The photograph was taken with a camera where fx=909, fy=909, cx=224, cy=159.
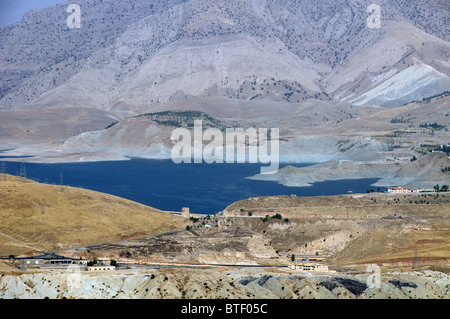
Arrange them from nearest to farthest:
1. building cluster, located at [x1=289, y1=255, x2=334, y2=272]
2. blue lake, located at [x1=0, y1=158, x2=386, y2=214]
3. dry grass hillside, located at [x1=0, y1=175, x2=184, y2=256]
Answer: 1. building cluster, located at [x1=289, y1=255, x2=334, y2=272]
2. dry grass hillside, located at [x1=0, y1=175, x2=184, y2=256]
3. blue lake, located at [x1=0, y1=158, x2=386, y2=214]

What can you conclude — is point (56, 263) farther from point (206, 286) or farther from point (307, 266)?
point (206, 286)

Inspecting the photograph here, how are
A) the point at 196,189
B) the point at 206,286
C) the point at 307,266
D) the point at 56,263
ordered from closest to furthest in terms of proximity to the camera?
the point at 206,286
the point at 56,263
the point at 307,266
the point at 196,189

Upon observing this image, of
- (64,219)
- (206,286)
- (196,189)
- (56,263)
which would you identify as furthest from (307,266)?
(196,189)

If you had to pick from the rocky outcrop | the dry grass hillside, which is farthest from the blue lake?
the rocky outcrop

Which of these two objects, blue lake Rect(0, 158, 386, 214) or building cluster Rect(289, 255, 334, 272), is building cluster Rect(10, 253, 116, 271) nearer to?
building cluster Rect(289, 255, 334, 272)

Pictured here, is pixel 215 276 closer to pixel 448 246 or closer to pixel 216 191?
pixel 448 246
